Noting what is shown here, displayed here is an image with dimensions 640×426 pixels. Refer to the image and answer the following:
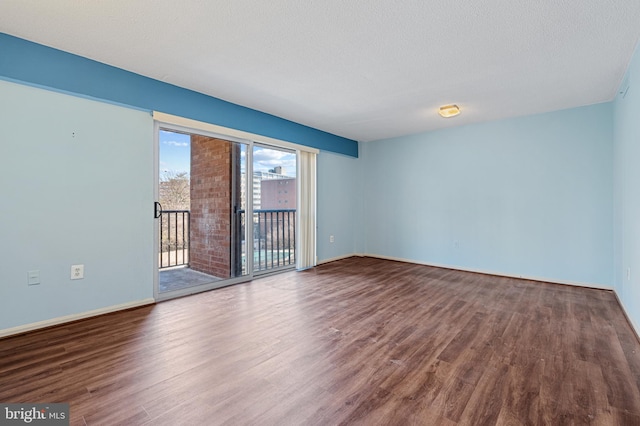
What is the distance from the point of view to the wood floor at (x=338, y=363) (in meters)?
1.51

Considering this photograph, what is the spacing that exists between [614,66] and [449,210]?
106 inches

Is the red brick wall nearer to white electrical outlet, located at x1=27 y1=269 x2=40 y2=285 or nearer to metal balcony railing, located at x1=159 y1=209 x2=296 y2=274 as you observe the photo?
metal balcony railing, located at x1=159 y1=209 x2=296 y2=274

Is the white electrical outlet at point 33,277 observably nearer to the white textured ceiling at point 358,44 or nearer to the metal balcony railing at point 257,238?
the metal balcony railing at point 257,238

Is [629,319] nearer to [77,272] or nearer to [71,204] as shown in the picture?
[77,272]

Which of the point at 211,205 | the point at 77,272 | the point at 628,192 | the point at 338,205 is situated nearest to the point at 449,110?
the point at 628,192

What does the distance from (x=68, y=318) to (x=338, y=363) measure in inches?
97.5

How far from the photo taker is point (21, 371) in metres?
1.85

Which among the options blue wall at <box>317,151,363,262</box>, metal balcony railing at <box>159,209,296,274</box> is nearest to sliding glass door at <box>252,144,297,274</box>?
metal balcony railing at <box>159,209,296,274</box>

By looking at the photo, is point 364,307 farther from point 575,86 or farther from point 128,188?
point 575,86

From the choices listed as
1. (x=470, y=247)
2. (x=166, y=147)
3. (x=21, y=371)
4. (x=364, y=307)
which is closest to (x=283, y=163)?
(x=166, y=147)

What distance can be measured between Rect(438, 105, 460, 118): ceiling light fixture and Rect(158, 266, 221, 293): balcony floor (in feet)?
12.5

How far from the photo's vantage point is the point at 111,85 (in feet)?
9.21

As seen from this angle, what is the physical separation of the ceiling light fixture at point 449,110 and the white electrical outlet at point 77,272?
4.47m

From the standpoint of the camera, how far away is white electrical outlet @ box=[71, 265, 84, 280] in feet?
8.69
